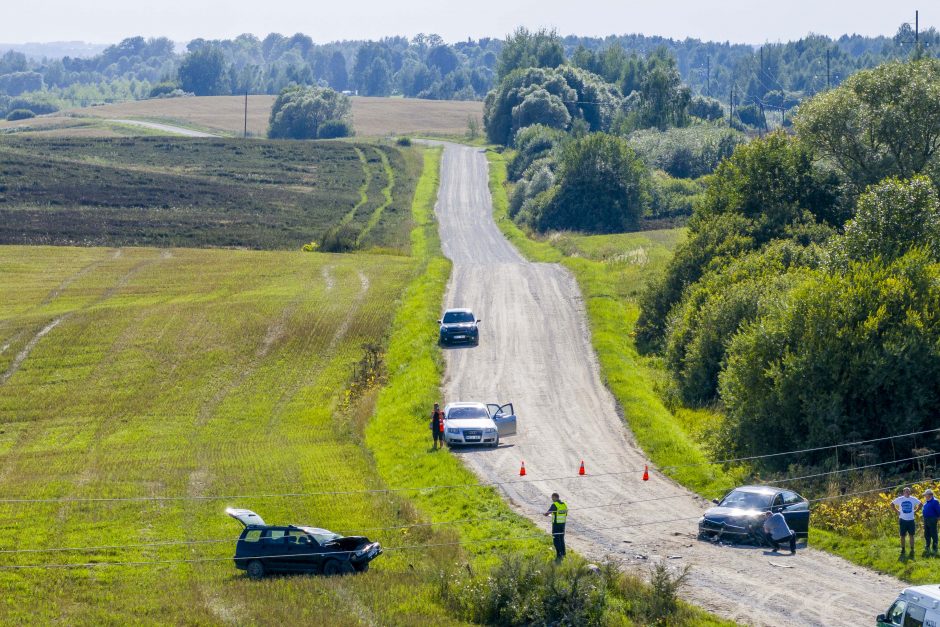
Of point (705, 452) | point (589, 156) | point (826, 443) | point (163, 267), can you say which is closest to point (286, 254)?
point (163, 267)

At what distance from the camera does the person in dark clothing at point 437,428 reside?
128ft

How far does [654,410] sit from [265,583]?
22.6 m

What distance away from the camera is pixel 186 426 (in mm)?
44844

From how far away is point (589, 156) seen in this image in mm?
101312

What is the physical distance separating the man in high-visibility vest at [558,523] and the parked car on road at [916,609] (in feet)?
26.4

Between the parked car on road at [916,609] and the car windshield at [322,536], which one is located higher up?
the parked car on road at [916,609]

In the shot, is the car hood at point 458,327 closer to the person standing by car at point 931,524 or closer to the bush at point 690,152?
the person standing by car at point 931,524

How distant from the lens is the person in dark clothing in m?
39.1

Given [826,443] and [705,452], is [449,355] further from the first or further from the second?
[826,443]

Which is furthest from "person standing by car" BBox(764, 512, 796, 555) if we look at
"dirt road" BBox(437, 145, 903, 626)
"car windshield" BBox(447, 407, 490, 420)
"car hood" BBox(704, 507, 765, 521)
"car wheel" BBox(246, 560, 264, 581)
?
"car windshield" BBox(447, 407, 490, 420)

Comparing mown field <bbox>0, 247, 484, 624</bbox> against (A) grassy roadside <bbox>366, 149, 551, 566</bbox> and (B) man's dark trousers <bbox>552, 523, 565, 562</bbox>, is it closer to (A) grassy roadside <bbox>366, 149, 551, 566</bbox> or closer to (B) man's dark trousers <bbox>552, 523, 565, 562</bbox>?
(A) grassy roadside <bbox>366, 149, 551, 566</bbox>

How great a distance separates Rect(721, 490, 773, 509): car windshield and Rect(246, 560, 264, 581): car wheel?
Result: 11855 millimetres

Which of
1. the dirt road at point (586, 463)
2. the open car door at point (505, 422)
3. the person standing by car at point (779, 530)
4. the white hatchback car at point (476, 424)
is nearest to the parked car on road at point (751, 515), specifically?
the person standing by car at point (779, 530)

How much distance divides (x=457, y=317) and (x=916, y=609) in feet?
127
